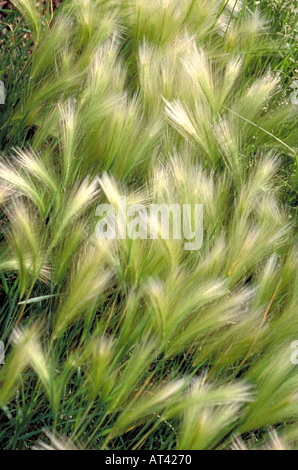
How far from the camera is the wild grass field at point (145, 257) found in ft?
2.66

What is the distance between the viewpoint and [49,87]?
1.15 meters

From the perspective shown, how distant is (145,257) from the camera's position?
0.90 meters

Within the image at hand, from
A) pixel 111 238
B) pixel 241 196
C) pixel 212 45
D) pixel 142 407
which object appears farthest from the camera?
pixel 212 45

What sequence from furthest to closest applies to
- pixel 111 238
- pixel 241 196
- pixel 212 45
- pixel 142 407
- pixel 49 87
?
1. pixel 212 45
2. pixel 49 87
3. pixel 241 196
4. pixel 111 238
5. pixel 142 407

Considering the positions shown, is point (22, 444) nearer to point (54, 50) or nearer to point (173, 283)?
point (173, 283)

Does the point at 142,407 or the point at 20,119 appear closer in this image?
the point at 142,407

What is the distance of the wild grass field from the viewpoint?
811 millimetres

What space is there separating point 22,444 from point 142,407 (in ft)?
0.90

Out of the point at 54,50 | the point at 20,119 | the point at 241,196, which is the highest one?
the point at 54,50

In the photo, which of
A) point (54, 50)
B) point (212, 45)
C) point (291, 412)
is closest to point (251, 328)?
point (291, 412)

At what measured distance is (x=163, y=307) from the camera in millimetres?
813

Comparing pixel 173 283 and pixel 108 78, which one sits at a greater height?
pixel 108 78
